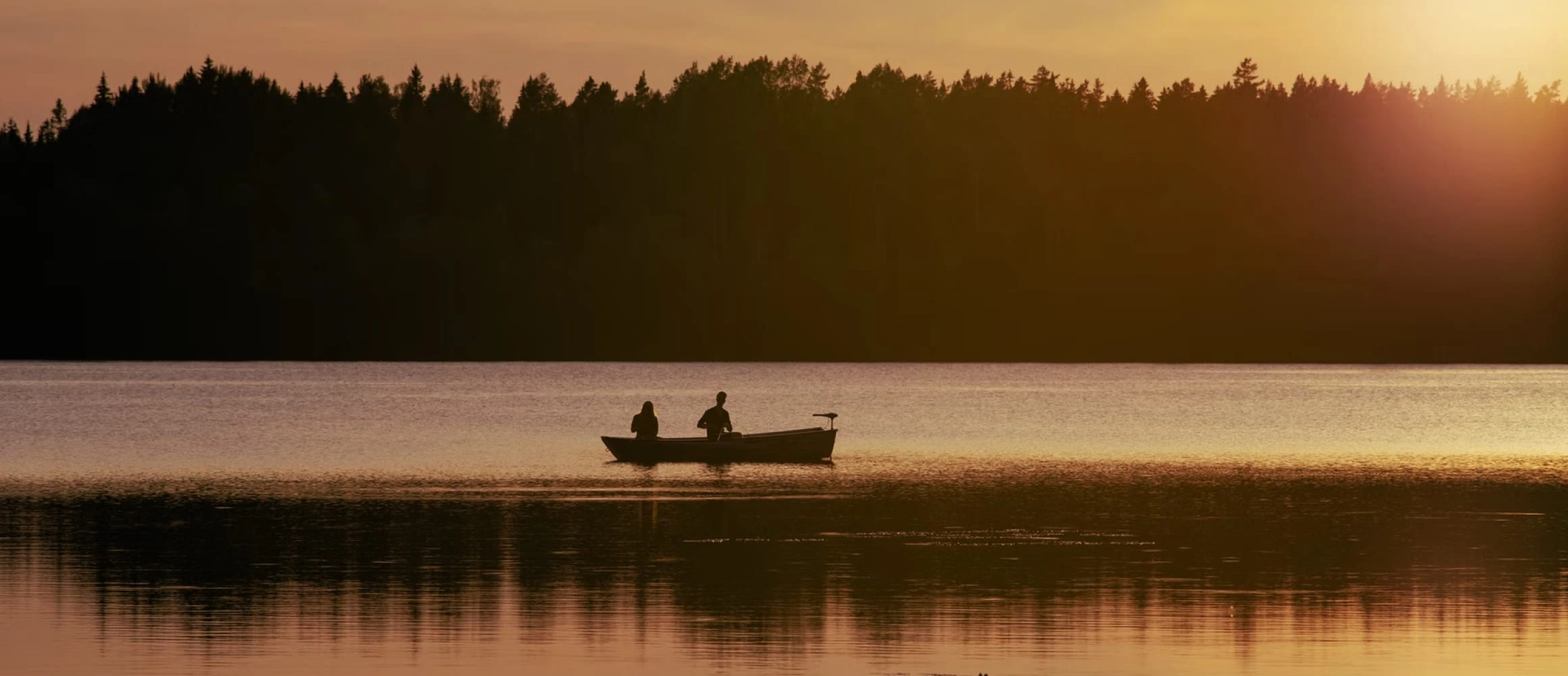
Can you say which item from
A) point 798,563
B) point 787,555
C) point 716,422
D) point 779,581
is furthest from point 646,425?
point 779,581

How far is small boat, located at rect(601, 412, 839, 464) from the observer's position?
54.7m

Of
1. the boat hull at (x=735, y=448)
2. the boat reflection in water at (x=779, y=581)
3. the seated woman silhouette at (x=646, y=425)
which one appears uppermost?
the seated woman silhouette at (x=646, y=425)

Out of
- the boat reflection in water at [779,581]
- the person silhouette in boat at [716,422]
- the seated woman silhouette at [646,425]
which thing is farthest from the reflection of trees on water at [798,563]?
the seated woman silhouette at [646,425]

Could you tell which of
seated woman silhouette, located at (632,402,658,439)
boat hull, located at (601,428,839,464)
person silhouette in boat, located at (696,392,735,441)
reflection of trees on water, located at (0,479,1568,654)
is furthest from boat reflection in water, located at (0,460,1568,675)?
seated woman silhouette, located at (632,402,658,439)

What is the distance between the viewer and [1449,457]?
210 feet

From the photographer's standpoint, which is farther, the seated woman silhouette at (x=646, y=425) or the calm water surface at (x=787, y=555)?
the seated woman silhouette at (x=646, y=425)

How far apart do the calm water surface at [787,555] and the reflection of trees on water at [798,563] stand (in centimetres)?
11

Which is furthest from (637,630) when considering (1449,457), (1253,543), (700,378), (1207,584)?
(700,378)

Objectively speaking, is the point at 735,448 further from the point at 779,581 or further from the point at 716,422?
the point at 779,581

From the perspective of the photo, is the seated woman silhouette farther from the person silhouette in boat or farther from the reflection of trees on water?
the reflection of trees on water

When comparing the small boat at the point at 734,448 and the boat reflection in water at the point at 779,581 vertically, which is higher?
the small boat at the point at 734,448

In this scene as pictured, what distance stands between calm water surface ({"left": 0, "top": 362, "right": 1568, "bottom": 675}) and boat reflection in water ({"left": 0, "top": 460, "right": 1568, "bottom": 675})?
0.31 feet

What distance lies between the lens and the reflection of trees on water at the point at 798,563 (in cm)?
2577

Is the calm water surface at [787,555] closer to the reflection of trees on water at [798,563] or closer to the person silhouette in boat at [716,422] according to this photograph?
the reflection of trees on water at [798,563]
